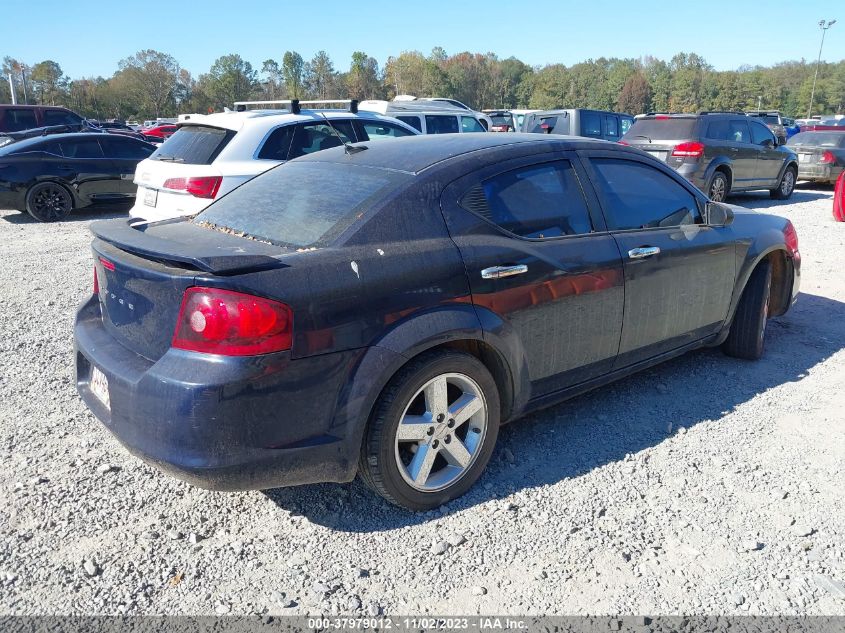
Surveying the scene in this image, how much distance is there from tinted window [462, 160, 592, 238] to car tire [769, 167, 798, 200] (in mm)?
12433

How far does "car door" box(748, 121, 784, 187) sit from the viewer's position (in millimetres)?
13328

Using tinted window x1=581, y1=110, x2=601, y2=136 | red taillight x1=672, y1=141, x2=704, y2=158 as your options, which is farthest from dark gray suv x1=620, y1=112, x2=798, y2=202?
tinted window x1=581, y1=110, x2=601, y2=136

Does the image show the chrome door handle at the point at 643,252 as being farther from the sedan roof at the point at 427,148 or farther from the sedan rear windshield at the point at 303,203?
the sedan rear windshield at the point at 303,203

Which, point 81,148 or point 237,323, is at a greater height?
point 81,148

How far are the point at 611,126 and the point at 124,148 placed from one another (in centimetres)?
1266

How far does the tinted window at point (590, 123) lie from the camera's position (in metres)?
17.4

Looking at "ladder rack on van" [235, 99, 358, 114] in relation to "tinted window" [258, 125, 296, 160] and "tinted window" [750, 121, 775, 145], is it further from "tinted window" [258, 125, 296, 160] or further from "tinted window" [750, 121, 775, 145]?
"tinted window" [750, 121, 775, 145]

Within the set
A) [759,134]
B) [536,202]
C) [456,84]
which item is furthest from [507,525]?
[456,84]

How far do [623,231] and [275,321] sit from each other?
2.16 m

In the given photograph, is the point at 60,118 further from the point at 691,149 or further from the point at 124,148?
the point at 691,149

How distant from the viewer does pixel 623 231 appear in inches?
149

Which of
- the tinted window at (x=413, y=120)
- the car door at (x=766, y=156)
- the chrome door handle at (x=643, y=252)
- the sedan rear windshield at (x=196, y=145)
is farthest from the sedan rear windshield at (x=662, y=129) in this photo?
the chrome door handle at (x=643, y=252)

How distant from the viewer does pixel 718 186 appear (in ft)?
41.2

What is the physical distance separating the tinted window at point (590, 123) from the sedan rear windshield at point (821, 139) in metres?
4.62
